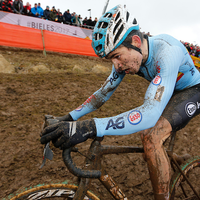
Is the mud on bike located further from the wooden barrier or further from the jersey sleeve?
the wooden barrier

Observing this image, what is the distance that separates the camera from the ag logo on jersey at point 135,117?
4.67 ft

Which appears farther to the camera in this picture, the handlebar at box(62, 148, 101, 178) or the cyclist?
the cyclist

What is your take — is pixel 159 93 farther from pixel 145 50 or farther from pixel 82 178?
pixel 82 178

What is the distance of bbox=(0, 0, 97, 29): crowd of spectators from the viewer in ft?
37.4

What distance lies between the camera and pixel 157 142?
1.65 meters

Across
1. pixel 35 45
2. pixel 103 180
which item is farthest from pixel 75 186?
pixel 35 45

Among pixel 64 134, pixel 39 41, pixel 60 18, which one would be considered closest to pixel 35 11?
pixel 60 18

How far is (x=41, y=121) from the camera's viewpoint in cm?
450

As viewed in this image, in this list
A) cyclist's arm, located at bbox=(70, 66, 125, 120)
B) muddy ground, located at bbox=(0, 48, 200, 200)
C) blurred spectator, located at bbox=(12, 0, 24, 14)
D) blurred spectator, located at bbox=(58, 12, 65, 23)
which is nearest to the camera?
cyclist's arm, located at bbox=(70, 66, 125, 120)

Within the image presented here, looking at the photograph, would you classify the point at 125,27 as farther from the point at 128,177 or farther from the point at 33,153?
the point at 33,153

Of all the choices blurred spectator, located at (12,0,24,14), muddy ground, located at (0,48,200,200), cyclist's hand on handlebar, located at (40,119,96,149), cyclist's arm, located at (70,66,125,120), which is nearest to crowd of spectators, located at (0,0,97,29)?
blurred spectator, located at (12,0,24,14)

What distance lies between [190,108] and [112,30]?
132 cm

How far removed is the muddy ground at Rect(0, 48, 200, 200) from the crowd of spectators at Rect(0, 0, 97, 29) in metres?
4.44

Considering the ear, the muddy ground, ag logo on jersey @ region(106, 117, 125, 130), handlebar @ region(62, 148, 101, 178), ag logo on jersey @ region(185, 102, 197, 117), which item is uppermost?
the ear
